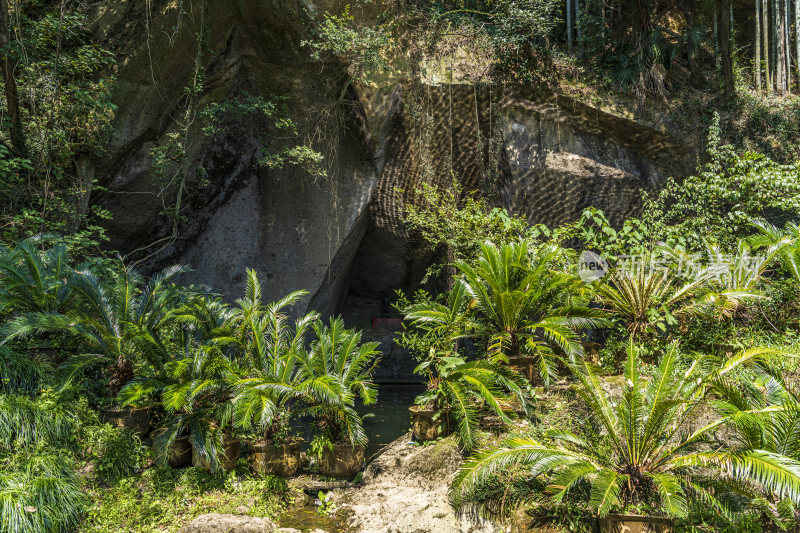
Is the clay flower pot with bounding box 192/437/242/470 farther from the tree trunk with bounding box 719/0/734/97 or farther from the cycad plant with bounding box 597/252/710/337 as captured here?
the tree trunk with bounding box 719/0/734/97

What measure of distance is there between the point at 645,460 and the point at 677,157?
7142 mm

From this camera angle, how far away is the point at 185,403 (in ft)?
16.8

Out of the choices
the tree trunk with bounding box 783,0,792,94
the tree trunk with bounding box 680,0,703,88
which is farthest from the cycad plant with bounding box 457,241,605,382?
the tree trunk with bounding box 783,0,792,94

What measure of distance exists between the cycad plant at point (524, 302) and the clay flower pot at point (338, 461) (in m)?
2.07

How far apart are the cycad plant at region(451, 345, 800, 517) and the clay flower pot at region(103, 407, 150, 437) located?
354 centimetres

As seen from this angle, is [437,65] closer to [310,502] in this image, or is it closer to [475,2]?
→ [475,2]

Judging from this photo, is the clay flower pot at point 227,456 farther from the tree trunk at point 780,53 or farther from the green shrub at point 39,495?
the tree trunk at point 780,53

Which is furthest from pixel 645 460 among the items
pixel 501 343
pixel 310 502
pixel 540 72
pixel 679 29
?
pixel 679 29

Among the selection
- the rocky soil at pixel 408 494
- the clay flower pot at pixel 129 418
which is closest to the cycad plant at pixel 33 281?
the clay flower pot at pixel 129 418

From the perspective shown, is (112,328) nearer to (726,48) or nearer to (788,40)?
(726,48)

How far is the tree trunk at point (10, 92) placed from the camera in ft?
23.2

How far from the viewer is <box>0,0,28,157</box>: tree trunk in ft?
23.2

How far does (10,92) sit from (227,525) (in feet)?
23.4

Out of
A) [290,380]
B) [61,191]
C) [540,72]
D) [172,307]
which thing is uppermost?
[540,72]
